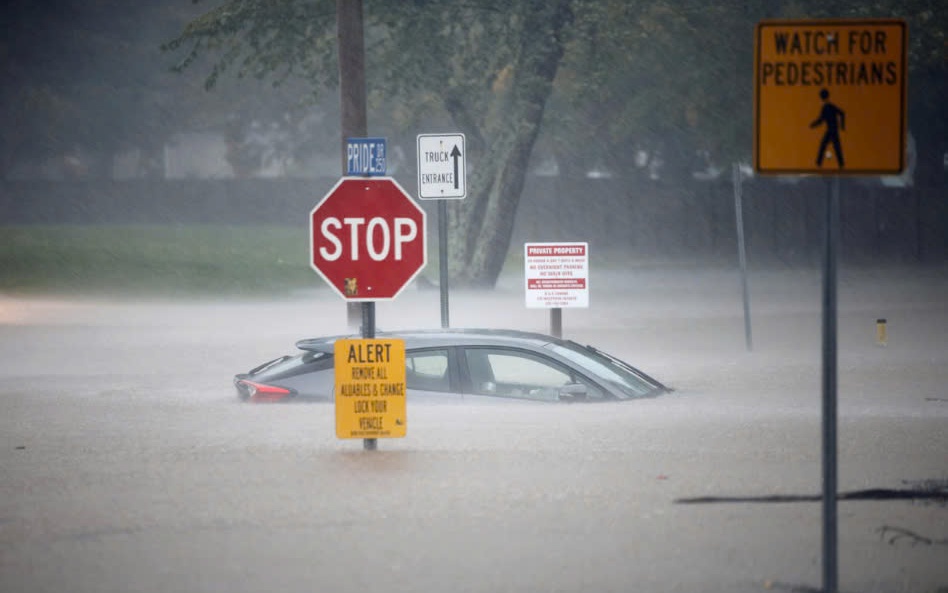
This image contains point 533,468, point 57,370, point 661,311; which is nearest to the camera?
point 533,468

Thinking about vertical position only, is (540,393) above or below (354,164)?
below

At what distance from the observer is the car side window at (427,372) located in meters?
11.4

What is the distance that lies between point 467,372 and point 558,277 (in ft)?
16.3

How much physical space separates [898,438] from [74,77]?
52.4m

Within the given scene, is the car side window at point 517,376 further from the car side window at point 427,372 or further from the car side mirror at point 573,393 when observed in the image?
the car side window at point 427,372

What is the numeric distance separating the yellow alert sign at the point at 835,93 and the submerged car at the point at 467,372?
542 centimetres

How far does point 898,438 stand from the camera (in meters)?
10.5

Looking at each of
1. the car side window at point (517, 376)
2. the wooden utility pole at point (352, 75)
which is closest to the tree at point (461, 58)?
Result: the wooden utility pole at point (352, 75)

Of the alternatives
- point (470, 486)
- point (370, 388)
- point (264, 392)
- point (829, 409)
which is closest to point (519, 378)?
point (264, 392)

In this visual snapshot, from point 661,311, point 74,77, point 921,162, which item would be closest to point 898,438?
point 661,311

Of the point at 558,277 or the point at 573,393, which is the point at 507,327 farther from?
the point at 573,393

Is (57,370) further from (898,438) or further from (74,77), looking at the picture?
(74,77)

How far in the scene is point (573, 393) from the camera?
11.4 m

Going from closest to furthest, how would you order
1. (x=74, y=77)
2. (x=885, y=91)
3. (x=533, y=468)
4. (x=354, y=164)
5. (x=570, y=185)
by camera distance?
1. (x=885, y=91)
2. (x=533, y=468)
3. (x=354, y=164)
4. (x=570, y=185)
5. (x=74, y=77)
